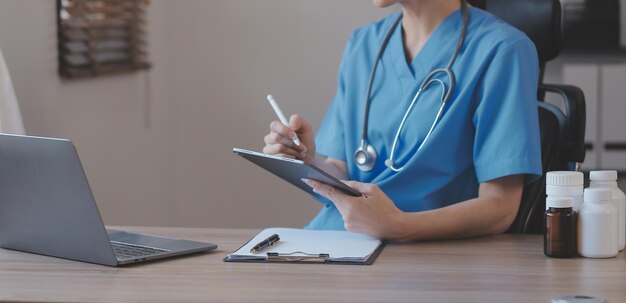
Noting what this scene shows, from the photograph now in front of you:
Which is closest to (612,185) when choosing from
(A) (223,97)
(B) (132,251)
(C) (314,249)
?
(C) (314,249)

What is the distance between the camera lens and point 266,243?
5.03 feet

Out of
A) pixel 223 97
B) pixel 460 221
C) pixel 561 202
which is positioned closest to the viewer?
pixel 561 202

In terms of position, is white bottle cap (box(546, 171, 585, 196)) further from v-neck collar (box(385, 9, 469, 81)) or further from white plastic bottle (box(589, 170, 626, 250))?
v-neck collar (box(385, 9, 469, 81))

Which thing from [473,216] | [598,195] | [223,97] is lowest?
[223,97]

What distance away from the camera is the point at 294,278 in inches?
52.0

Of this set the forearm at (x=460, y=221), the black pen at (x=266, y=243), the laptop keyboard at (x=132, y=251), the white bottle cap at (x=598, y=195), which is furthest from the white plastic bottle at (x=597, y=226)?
the laptop keyboard at (x=132, y=251)

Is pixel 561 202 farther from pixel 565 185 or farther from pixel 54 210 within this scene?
pixel 54 210

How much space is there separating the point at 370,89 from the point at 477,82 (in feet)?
0.87

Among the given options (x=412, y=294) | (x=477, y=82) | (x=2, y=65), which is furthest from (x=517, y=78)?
(x=2, y=65)

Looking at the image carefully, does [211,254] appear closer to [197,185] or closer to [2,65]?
[2,65]

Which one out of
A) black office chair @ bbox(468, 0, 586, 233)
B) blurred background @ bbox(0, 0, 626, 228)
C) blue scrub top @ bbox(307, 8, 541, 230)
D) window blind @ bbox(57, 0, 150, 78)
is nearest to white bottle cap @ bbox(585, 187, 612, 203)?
blue scrub top @ bbox(307, 8, 541, 230)

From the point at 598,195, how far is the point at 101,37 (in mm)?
1815

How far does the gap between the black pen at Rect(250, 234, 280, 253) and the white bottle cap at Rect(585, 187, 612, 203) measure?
0.50m

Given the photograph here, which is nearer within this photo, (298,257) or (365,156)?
(298,257)
